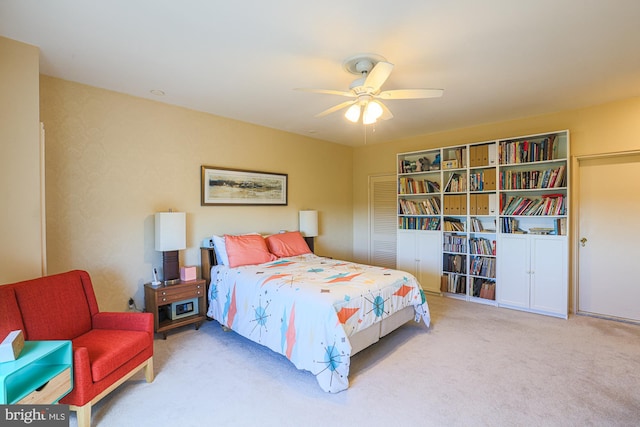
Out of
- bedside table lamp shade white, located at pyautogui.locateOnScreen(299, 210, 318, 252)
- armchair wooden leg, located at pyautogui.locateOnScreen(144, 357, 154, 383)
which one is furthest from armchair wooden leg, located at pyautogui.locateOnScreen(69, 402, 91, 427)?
bedside table lamp shade white, located at pyautogui.locateOnScreen(299, 210, 318, 252)

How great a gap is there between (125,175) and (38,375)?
2.05m

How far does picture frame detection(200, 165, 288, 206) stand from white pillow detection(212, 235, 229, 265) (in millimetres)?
523

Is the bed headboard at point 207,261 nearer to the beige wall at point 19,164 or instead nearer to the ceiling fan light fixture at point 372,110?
the beige wall at point 19,164

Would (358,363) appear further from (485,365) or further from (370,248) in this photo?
(370,248)

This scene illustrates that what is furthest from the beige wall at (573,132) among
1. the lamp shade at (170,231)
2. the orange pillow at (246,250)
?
the lamp shade at (170,231)

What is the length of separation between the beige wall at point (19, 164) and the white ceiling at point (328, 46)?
20 cm

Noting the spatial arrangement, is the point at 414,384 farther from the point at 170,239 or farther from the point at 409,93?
the point at 170,239

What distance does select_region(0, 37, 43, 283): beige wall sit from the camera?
2168 mm

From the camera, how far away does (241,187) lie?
4227 millimetres

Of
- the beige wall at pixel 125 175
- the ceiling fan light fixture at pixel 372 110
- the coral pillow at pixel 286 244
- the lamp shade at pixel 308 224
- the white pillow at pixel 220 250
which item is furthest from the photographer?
the lamp shade at pixel 308 224

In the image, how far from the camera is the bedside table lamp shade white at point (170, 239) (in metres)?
3.20

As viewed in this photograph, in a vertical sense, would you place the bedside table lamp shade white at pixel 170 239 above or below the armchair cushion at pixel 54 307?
above

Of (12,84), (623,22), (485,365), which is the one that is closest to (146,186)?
(12,84)

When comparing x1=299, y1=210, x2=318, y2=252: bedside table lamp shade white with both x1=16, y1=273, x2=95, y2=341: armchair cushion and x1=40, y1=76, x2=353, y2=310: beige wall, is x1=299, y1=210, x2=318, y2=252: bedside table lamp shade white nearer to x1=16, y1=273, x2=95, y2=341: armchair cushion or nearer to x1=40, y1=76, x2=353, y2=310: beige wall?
x1=40, y1=76, x2=353, y2=310: beige wall
